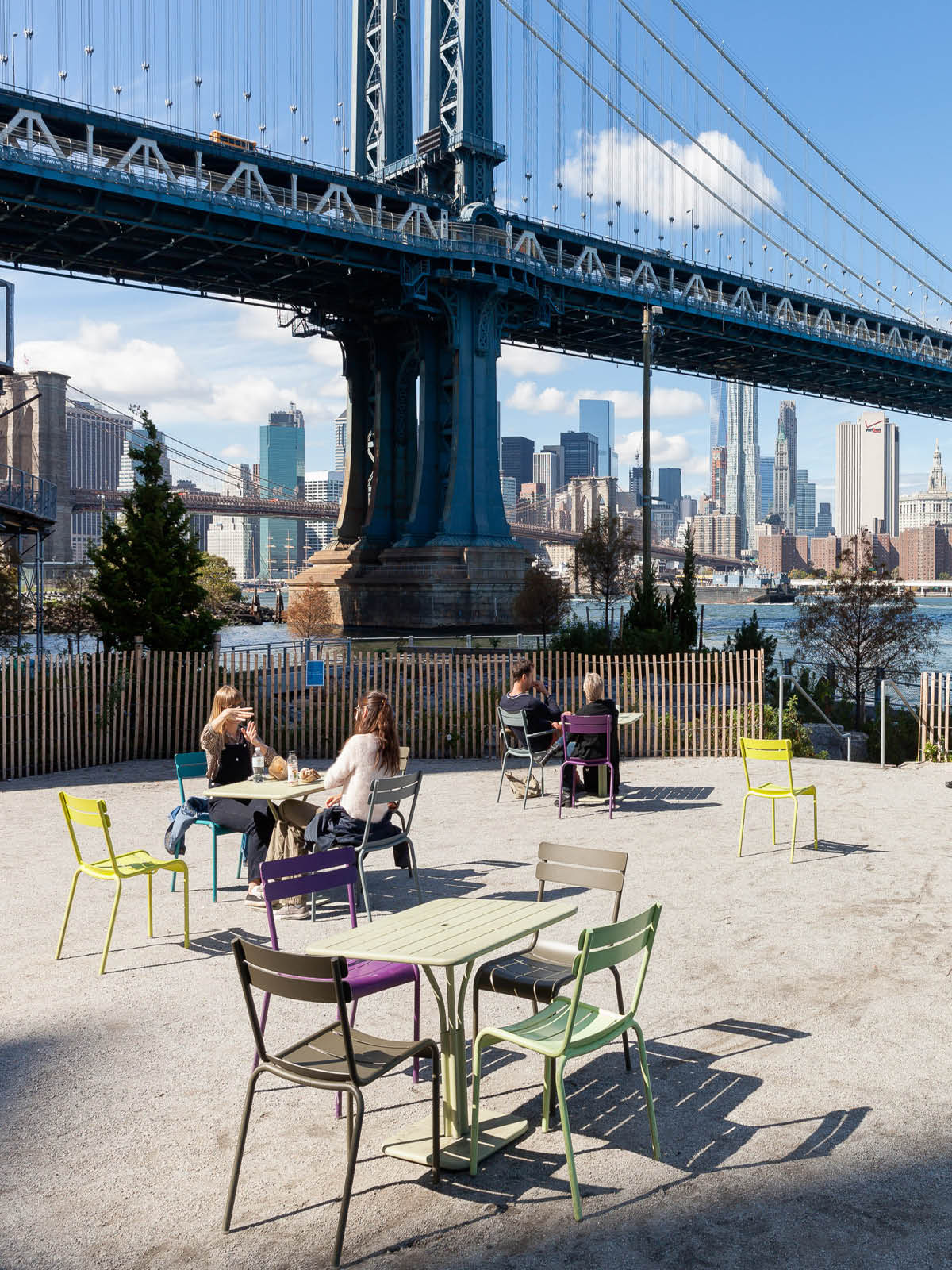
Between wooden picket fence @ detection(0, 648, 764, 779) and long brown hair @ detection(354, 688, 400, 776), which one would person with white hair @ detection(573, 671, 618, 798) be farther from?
wooden picket fence @ detection(0, 648, 764, 779)

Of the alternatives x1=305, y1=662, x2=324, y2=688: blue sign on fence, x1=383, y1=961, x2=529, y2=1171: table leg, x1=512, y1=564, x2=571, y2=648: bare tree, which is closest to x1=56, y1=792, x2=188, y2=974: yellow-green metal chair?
x1=383, y1=961, x2=529, y2=1171: table leg

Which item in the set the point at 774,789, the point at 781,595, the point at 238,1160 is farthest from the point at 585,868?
the point at 781,595

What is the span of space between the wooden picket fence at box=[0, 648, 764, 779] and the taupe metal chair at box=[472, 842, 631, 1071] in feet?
31.6

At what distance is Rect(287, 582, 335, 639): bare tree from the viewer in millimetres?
51625

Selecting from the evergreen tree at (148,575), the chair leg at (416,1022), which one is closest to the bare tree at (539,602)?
the evergreen tree at (148,575)

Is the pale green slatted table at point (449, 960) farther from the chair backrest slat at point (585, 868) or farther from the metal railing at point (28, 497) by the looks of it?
the metal railing at point (28, 497)

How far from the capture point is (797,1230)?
3.84 m

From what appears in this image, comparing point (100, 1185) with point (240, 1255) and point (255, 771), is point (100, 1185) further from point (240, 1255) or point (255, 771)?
point (255, 771)

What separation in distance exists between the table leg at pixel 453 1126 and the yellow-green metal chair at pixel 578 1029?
61 millimetres

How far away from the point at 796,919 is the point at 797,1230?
3788 mm

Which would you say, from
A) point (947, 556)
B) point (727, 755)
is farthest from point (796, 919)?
point (947, 556)

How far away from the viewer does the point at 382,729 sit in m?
7.83

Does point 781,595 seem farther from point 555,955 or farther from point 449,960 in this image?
point 449,960

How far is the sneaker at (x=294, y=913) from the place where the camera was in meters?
7.63
